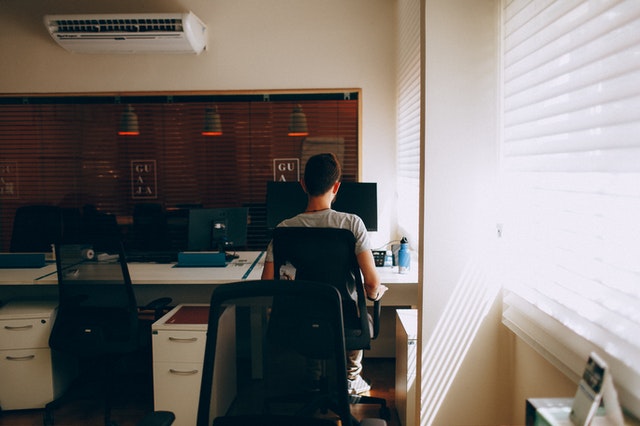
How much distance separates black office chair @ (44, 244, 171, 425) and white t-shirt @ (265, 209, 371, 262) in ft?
3.39

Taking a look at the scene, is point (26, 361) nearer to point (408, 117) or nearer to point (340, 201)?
point (340, 201)

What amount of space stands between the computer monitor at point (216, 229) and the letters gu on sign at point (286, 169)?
0.73 m

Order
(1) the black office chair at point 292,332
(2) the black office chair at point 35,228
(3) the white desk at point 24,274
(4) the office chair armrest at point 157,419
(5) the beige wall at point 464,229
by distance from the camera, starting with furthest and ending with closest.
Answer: (2) the black office chair at point 35,228, (3) the white desk at point 24,274, (5) the beige wall at point 464,229, (4) the office chair armrest at point 157,419, (1) the black office chair at point 292,332

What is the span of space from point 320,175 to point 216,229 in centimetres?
148

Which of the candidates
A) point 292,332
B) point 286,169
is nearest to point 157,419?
point 292,332

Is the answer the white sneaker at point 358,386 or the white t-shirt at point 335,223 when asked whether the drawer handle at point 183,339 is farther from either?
the white sneaker at point 358,386

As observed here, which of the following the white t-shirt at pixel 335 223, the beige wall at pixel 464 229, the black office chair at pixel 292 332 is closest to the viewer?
the black office chair at pixel 292 332

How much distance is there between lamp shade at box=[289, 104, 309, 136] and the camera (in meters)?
3.96

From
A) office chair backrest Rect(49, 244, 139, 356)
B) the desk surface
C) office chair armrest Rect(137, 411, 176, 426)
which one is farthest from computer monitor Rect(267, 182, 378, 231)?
office chair armrest Rect(137, 411, 176, 426)

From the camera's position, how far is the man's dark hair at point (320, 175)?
2.28 metres

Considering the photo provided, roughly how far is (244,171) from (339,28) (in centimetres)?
162

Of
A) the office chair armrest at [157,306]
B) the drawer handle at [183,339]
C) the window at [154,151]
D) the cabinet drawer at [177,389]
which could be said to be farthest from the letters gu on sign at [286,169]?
the cabinet drawer at [177,389]

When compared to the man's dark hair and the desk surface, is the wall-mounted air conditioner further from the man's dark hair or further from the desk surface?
the man's dark hair

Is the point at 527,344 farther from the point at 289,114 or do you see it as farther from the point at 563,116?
the point at 289,114
